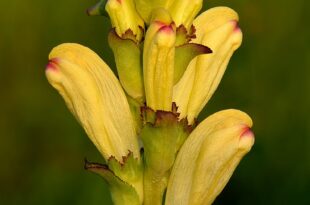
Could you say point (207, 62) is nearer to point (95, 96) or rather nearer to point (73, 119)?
point (95, 96)

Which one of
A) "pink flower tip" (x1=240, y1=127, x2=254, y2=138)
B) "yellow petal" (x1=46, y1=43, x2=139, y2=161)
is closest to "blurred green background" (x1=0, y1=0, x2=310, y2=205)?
"yellow petal" (x1=46, y1=43, x2=139, y2=161)

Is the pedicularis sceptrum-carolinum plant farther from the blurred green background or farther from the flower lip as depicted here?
the blurred green background

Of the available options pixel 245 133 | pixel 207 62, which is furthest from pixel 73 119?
pixel 245 133

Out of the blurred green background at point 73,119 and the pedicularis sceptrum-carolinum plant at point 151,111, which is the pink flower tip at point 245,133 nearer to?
the pedicularis sceptrum-carolinum plant at point 151,111

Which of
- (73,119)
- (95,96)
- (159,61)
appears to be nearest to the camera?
(159,61)

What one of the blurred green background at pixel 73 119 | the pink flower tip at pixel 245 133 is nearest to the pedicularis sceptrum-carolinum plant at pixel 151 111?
the pink flower tip at pixel 245 133

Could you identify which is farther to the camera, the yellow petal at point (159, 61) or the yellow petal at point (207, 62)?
the yellow petal at point (207, 62)

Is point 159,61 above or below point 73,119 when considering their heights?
above
